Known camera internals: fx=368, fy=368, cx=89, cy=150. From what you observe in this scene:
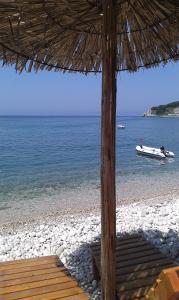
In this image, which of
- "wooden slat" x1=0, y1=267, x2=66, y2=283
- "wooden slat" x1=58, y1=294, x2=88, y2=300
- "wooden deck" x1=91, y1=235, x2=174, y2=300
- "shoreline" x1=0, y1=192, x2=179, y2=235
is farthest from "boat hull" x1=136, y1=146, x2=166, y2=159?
"wooden slat" x1=58, y1=294, x2=88, y2=300

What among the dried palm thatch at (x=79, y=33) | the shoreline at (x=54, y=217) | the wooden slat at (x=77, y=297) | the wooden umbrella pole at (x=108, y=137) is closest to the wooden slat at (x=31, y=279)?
the wooden slat at (x=77, y=297)

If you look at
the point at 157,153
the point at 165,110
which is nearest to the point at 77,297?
the point at 157,153

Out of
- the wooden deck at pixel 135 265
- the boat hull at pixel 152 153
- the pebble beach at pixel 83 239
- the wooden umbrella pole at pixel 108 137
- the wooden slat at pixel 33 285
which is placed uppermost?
the wooden umbrella pole at pixel 108 137

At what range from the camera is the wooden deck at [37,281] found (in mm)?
3319

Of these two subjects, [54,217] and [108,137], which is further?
[54,217]

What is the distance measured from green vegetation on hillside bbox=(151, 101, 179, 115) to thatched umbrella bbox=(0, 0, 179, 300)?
14793 centimetres

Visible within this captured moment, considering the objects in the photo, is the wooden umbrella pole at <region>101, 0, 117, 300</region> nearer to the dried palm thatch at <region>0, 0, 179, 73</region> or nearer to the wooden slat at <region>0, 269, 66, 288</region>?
the dried palm thatch at <region>0, 0, 179, 73</region>

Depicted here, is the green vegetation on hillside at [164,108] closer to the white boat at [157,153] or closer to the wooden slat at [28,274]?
the white boat at [157,153]

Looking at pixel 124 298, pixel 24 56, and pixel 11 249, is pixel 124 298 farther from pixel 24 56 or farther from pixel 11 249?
pixel 11 249

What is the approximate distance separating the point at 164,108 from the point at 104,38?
155359 millimetres

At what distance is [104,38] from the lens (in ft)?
9.77

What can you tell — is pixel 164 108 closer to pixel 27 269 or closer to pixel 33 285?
pixel 27 269

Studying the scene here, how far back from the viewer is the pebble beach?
16.3ft

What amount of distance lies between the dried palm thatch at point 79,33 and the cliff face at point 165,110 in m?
146
